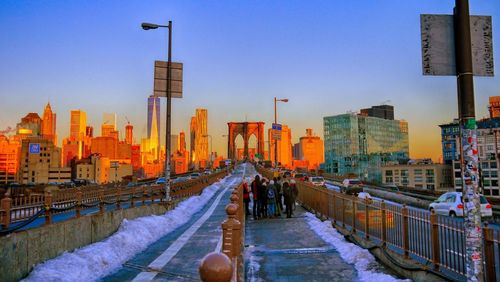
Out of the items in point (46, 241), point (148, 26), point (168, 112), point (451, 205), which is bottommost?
point (451, 205)

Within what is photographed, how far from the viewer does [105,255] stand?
10609mm

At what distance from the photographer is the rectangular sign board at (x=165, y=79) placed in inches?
853

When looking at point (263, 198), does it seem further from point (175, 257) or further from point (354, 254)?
point (354, 254)

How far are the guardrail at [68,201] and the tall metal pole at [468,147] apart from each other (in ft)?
26.6

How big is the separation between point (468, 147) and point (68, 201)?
18.2 m

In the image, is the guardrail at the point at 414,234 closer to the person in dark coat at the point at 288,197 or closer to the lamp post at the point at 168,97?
the person in dark coat at the point at 288,197

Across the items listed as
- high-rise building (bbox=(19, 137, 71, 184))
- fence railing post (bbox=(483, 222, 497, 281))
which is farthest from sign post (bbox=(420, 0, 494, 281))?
high-rise building (bbox=(19, 137, 71, 184))

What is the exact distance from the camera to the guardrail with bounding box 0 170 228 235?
422 inches

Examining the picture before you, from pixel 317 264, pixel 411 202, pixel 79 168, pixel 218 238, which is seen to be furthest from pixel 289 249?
pixel 79 168

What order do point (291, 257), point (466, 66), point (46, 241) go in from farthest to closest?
point (291, 257) < point (46, 241) < point (466, 66)

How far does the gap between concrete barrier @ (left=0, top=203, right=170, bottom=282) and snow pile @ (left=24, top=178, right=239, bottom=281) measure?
0.22 meters

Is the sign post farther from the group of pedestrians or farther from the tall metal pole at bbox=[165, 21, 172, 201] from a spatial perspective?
the tall metal pole at bbox=[165, 21, 172, 201]

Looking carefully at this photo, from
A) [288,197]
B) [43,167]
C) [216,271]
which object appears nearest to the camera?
[216,271]

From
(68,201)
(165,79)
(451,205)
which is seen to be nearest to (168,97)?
(165,79)
